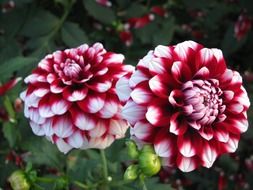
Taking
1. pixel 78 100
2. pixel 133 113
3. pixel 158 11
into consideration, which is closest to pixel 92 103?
pixel 78 100

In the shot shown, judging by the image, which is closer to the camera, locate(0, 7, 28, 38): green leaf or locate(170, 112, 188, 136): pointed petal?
locate(170, 112, 188, 136): pointed petal

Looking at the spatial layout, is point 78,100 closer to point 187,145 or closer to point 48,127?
point 48,127

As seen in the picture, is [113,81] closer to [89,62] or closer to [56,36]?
[89,62]

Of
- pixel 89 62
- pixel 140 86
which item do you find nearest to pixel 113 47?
pixel 89 62

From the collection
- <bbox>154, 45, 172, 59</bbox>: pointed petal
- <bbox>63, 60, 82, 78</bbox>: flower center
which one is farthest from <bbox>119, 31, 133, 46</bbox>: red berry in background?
<bbox>154, 45, 172, 59</bbox>: pointed petal

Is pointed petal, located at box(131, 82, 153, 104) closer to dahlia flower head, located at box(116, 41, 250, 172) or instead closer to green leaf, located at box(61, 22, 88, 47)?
dahlia flower head, located at box(116, 41, 250, 172)

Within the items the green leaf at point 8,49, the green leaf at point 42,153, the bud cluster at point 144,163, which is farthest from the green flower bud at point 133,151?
the green leaf at point 8,49
